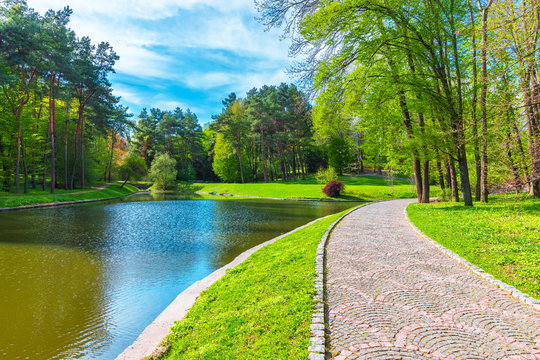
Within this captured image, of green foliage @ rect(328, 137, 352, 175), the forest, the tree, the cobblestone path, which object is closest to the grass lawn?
Answer: the forest

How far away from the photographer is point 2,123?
2577 centimetres

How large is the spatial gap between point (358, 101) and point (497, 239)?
7.81 meters

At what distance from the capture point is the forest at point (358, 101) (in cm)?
888

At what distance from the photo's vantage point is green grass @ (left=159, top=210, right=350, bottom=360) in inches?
133

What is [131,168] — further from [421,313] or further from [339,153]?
[421,313]

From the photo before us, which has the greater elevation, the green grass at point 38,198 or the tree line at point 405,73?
the tree line at point 405,73

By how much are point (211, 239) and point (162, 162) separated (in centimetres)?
3980

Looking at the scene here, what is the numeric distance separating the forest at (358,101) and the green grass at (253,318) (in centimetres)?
472

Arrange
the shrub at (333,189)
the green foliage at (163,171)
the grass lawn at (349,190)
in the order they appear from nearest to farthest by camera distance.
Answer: the shrub at (333,189), the grass lawn at (349,190), the green foliage at (163,171)

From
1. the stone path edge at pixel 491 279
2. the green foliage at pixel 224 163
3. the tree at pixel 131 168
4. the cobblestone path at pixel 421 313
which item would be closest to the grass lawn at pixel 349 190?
the green foliage at pixel 224 163

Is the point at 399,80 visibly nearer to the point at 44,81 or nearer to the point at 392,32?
the point at 392,32

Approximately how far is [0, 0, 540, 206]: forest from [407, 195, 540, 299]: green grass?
1.42 metres

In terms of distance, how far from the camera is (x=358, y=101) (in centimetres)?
1293

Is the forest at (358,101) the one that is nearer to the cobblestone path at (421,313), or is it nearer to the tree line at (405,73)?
the tree line at (405,73)
